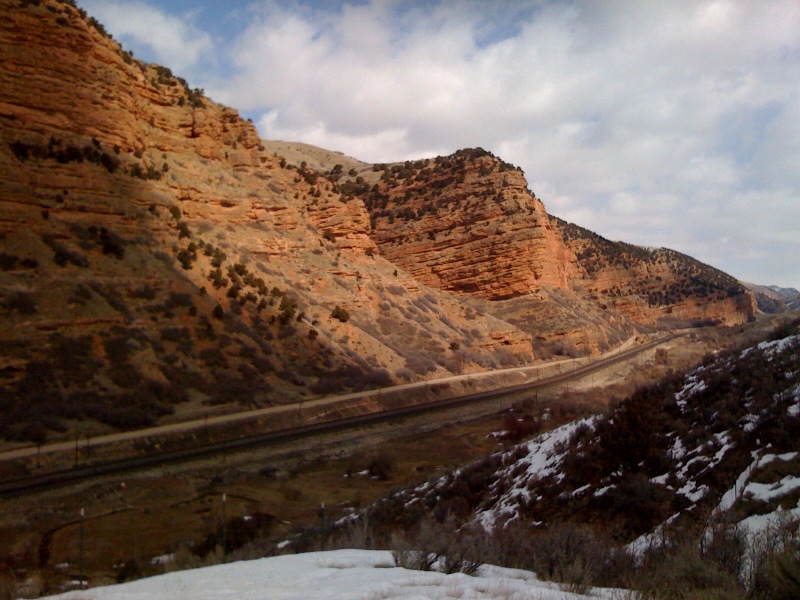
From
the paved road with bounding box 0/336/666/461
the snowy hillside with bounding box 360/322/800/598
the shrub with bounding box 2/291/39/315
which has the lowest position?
the snowy hillside with bounding box 360/322/800/598

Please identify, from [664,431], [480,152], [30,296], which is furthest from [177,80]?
[664,431]

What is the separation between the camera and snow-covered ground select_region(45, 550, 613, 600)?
5.05 meters

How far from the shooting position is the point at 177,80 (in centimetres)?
4678

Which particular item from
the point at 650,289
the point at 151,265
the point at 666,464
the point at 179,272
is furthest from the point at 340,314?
the point at 650,289

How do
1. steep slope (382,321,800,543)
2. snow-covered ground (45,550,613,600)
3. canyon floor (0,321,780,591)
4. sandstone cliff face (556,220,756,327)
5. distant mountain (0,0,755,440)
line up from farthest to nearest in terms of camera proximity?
sandstone cliff face (556,220,756,327)
distant mountain (0,0,755,440)
canyon floor (0,321,780,591)
steep slope (382,321,800,543)
snow-covered ground (45,550,613,600)

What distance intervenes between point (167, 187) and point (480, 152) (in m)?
48.1

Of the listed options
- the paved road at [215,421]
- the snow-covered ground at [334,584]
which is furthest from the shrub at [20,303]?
the snow-covered ground at [334,584]

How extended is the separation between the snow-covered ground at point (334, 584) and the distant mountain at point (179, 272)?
1665cm

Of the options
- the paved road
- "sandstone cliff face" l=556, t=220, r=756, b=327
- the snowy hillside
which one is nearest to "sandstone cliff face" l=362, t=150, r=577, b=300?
the paved road

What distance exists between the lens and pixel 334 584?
5402mm

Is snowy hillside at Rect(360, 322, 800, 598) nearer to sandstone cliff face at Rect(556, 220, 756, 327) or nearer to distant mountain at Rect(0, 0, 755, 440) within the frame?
distant mountain at Rect(0, 0, 755, 440)

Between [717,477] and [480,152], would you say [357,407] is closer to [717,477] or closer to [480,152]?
[717,477]

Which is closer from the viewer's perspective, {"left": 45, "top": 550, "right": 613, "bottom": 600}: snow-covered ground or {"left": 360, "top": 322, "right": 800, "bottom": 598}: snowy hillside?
{"left": 45, "top": 550, "right": 613, "bottom": 600}: snow-covered ground

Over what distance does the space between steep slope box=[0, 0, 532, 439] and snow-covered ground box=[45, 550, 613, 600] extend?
16721 millimetres
